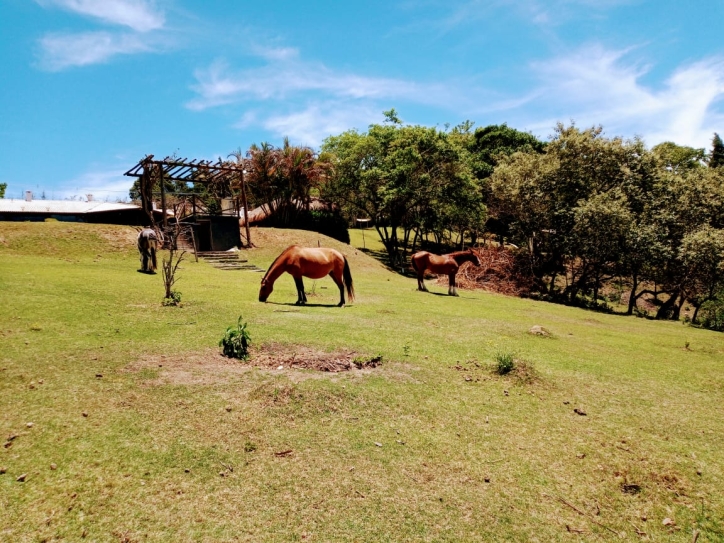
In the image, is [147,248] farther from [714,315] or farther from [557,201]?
[714,315]

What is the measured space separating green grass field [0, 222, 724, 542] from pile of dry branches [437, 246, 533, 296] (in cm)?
1468

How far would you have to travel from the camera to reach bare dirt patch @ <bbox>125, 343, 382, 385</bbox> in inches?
253

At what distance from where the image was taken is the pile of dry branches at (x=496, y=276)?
24.7 meters

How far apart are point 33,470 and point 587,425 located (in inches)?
265

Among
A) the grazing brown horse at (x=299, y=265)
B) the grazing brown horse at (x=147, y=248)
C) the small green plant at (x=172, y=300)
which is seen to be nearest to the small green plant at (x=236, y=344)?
the small green plant at (x=172, y=300)

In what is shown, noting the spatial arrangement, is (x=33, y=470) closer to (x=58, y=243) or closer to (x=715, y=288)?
(x=58, y=243)

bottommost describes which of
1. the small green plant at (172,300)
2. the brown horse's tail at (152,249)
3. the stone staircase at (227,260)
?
the small green plant at (172,300)

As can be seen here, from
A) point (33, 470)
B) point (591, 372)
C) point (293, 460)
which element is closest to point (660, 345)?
point (591, 372)

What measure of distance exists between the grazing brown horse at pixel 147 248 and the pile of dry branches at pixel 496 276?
15467mm

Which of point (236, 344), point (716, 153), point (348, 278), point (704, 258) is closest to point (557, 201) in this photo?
point (704, 258)

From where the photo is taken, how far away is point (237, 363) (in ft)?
23.7

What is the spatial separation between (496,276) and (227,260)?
16378mm

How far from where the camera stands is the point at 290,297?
46.5 ft

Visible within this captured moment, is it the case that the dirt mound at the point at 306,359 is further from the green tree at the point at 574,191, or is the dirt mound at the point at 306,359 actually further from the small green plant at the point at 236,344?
the green tree at the point at 574,191
